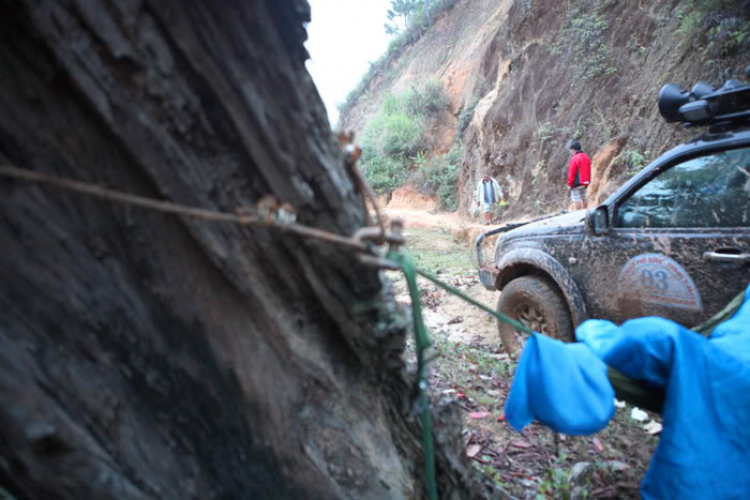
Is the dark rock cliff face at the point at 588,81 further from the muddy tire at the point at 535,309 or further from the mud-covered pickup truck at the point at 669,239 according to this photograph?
the muddy tire at the point at 535,309

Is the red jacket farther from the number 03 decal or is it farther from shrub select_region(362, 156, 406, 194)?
shrub select_region(362, 156, 406, 194)

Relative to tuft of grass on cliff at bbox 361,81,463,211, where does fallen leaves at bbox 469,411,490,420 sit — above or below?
below

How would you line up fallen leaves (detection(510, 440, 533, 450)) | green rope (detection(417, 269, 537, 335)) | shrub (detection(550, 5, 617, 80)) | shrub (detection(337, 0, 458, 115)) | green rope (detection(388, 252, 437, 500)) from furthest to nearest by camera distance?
1. shrub (detection(337, 0, 458, 115))
2. shrub (detection(550, 5, 617, 80))
3. fallen leaves (detection(510, 440, 533, 450))
4. green rope (detection(417, 269, 537, 335))
5. green rope (detection(388, 252, 437, 500))

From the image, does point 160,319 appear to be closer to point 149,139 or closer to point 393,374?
point 149,139

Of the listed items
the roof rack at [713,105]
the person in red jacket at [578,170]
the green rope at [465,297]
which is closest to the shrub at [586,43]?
the person in red jacket at [578,170]

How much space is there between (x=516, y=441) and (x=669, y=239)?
6.26 ft

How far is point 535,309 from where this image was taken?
427 centimetres

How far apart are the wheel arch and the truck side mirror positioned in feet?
1.54

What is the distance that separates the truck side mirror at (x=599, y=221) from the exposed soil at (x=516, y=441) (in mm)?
1497

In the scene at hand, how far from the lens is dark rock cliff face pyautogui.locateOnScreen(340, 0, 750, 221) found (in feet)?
28.9

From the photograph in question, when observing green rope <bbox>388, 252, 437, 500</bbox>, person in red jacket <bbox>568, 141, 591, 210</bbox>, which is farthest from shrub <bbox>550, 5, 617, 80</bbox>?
green rope <bbox>388, 252, 437, 500</bbox>

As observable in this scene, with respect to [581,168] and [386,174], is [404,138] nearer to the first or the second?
[386,174]

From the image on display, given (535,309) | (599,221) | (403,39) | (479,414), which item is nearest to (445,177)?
(535,309)

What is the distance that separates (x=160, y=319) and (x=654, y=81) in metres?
12.3
